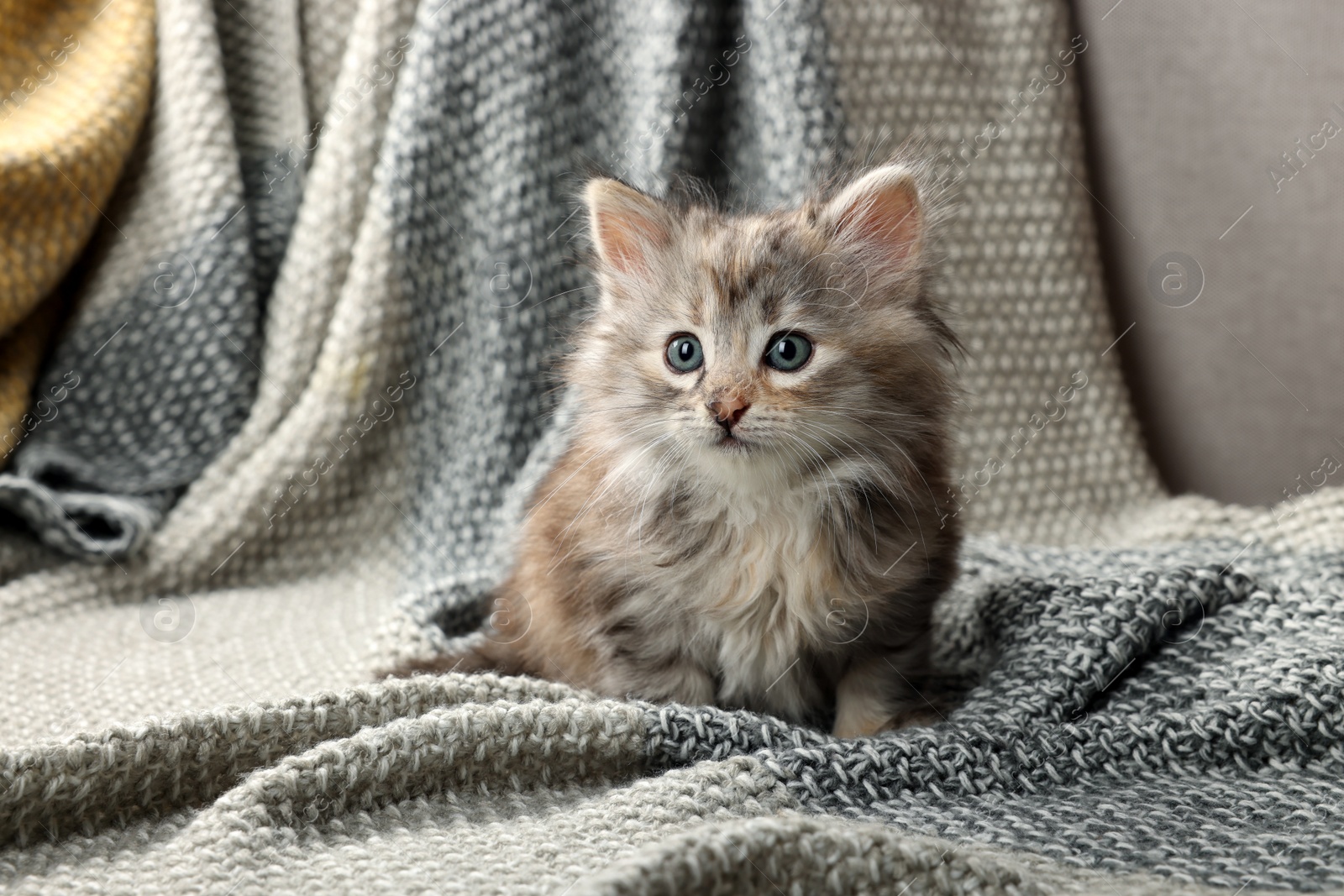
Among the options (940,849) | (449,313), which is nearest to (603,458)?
(940,849)

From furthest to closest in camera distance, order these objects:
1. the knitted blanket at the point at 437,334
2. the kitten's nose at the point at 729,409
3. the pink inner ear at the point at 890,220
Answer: the knitted blanket at the point at 437,334, the pink inner ear at the point at 890,220, the kitten's nose at the point at 729,409

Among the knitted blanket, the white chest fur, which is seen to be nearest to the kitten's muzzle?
the white chest fur

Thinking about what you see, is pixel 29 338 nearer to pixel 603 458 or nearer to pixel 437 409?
pixel 437 409

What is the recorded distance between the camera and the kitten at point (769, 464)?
120 centimetres

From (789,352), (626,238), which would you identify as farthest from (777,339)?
(626,238)

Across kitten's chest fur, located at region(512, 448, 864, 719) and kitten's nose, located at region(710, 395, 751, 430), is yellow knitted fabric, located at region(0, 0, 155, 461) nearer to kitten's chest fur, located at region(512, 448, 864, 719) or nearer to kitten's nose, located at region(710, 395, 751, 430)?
kitten's chest fur, located at region(512, 448, 864, 719)

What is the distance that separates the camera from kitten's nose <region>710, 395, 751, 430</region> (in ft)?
3.74

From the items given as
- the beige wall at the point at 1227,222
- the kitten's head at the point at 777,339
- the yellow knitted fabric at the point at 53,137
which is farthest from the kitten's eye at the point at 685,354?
the yellow knitted fabric at the point at 53,137

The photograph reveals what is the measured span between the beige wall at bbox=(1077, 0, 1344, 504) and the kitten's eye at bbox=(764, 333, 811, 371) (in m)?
0.92

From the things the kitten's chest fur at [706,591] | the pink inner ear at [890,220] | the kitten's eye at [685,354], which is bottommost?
the kitten's chest fur at [706,591]

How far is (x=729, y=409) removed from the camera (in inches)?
44.9

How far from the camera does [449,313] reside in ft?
6.36

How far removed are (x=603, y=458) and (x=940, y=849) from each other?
598 mm

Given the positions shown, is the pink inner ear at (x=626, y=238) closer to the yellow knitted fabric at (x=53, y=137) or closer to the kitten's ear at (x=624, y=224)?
the kitten's ear at (x=624, y=224)
